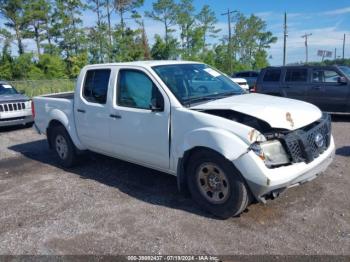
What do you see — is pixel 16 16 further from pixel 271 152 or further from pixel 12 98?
pixel 271 152

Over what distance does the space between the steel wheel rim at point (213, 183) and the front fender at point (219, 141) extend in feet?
0.85

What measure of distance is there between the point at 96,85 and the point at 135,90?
0.96 m

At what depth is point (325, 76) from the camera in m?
10.5

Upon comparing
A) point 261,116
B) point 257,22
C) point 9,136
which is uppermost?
point 257,22

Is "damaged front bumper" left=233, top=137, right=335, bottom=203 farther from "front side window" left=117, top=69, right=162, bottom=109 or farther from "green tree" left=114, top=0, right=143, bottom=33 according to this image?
"green tree" left=114, top=0, right=143, bottom=33

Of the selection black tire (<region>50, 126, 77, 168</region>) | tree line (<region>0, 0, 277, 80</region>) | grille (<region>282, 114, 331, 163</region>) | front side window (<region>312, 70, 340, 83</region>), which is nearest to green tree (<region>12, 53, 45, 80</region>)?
tree line (<region>0, 0, 277, 80</region>)

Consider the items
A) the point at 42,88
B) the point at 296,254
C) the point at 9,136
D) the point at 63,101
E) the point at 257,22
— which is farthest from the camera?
the point at 257,22

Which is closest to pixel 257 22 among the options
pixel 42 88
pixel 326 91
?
pixel 42 88

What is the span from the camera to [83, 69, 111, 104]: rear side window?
5.34m

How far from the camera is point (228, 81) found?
5312 millimetres

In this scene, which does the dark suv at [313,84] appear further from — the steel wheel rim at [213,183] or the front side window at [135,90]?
the steel wheel rim at [213,183]

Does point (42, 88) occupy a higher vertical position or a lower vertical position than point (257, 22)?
lower

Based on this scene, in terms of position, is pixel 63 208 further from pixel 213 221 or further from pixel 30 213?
pixel 213 221

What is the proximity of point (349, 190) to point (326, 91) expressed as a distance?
6.30m
